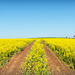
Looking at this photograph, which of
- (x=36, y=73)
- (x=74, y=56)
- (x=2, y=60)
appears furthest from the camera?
(x=2, y=60)

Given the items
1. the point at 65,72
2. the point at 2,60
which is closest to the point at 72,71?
the point at 65,72

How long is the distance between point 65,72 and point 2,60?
6.26 metres

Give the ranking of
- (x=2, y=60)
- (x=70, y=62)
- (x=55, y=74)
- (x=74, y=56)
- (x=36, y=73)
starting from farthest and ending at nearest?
1. (x=2, y=60)
2. (x=70, y=62)
3. (x=74, y=56)
4. (x=55, y=74)
5. (x=36, y=73)

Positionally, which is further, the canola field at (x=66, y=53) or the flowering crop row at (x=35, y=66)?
the canola field at (x=66, y=53)

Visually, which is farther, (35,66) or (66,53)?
(66,53)

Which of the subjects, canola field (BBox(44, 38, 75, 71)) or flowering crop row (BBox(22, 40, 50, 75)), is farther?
canola field (BBox(44, 38, 75, 71))

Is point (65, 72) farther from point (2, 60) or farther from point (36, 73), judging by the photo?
point (2, 60)

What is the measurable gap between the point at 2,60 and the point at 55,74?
18.5 ft

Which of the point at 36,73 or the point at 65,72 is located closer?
the point at 36,73

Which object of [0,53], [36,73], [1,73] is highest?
[0,53]

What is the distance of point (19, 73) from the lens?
7449 mm

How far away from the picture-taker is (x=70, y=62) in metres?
9.02

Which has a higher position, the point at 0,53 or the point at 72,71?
the point at 0,53

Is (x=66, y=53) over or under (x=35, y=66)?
over
